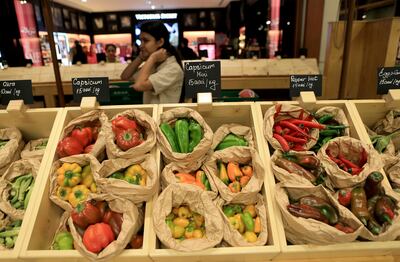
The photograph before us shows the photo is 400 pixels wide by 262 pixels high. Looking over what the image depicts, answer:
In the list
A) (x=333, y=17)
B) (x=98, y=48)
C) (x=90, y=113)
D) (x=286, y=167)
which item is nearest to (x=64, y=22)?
(x=98, y=48)

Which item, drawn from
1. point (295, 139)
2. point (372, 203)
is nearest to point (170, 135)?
point (295, 139)

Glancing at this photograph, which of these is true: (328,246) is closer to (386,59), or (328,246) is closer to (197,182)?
(197,182)

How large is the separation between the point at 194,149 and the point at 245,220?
1.29 feet

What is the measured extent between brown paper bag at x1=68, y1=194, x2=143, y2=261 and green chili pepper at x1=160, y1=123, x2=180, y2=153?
1.12 ft

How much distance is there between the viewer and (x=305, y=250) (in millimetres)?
1146

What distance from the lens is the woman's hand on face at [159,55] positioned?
2266mm

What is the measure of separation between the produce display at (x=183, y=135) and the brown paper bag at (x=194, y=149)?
3 centimetres

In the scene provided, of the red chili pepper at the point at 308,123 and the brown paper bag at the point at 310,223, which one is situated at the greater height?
the red chili pepper at the point at 308,123

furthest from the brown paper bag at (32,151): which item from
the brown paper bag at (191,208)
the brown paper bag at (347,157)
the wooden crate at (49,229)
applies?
the brown paper bag at (347,157)

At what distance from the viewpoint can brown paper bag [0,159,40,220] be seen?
1.36m

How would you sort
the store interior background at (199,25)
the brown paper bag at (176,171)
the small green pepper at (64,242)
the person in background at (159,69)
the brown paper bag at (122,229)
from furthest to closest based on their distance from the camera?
the store interior background at (199,25), the person in background at (159,69), the brown paper bag at (176,171), the small green pepper at (64,242), the brown paper bag at (122,229)

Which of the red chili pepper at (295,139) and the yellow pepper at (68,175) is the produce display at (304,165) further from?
the yellow pepper at (68,175)

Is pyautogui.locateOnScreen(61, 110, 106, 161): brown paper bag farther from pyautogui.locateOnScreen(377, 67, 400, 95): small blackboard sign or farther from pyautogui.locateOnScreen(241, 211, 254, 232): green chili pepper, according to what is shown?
pyautogui.locateOnScreen(377, 67, 400, 95): small blackboard sign

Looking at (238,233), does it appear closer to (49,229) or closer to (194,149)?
(194,149)
